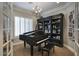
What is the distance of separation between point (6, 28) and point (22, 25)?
262mm

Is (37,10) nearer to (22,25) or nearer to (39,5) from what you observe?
(39,5)

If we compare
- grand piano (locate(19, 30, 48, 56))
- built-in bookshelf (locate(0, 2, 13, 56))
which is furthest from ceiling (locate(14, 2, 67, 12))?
grand piano (locate(19, 30, 48, 56))

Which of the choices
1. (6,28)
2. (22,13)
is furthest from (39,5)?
(6,28)

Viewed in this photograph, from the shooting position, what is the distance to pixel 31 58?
1576 mm

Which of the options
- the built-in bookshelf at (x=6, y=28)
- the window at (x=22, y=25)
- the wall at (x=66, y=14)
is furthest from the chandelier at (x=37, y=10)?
the built-in bookshelf at (x=6, y=28)

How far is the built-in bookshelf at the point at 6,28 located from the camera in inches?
60.9

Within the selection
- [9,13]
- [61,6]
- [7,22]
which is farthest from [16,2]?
[61,6]

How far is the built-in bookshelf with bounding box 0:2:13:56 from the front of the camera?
5.08ft

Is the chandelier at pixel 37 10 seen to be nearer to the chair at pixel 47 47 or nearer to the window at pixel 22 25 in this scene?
the window at pixel 22 25

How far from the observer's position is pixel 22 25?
1.65 meters

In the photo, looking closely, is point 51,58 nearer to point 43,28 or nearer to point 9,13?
point 43,28

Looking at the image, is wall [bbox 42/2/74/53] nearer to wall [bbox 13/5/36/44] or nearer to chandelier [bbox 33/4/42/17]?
chandelier [bbox 33/4/42/17]

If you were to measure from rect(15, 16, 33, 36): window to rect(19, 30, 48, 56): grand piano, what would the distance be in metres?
0.07

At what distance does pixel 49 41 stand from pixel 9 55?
27.4 inches
